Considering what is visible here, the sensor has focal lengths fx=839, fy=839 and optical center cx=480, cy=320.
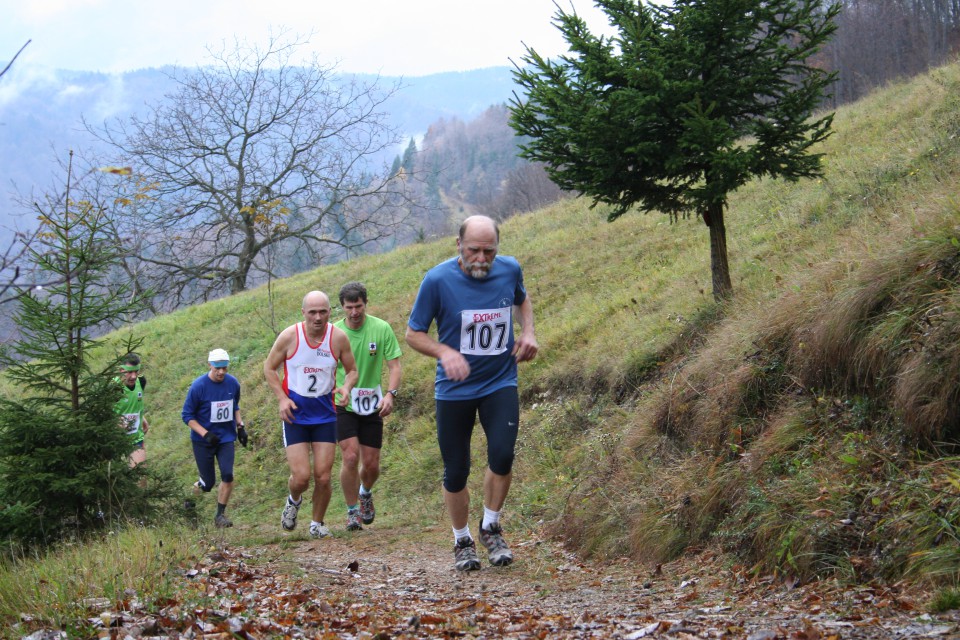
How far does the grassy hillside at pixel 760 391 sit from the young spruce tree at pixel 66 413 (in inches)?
72.5

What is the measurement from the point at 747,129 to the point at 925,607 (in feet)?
21.0

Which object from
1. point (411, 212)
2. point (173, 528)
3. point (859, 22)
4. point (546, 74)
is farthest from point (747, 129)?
point (859, 22)

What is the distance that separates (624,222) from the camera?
60.3 ft

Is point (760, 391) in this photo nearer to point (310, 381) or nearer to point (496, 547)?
point (496, 547)

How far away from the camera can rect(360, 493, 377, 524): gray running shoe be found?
950cm

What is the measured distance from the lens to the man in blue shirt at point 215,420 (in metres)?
10.8

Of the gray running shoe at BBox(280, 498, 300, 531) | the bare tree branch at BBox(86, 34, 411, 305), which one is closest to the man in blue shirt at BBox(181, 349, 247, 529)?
the gray running shoe at BBox(280, 498, 300, 531)

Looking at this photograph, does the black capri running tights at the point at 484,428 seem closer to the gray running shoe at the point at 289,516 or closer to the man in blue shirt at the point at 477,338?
the man in blue shirt at the point at 477,338

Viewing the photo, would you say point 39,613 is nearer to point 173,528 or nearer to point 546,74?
point 173,528

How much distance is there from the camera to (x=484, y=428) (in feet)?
20.7

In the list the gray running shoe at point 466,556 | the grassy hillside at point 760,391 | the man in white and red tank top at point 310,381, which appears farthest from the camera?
the man in white and red tank top at point 310,381

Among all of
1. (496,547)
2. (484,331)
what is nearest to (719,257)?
(484,331)

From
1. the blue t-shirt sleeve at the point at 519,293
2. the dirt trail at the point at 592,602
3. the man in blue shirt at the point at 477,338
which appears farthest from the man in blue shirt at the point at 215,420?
the blue t-shirt sleeve at the point at 519,293

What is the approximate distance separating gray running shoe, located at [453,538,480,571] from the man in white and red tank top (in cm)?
233
